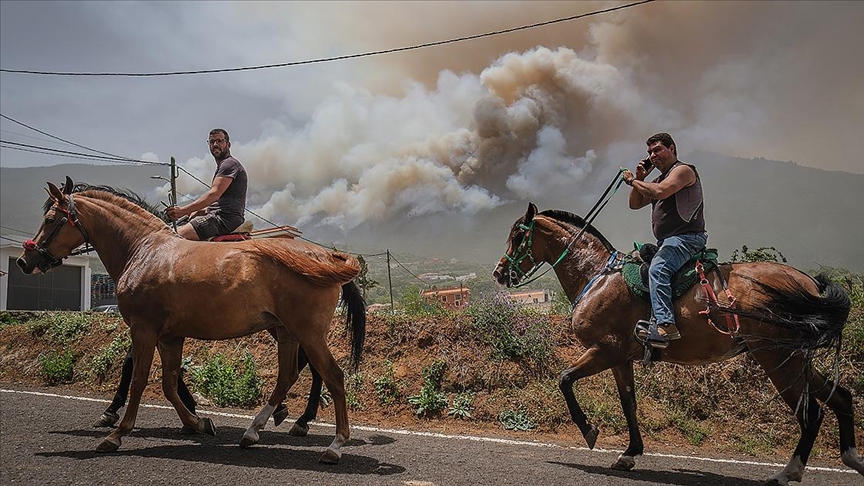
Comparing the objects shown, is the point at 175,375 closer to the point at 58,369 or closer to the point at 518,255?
the point at 518,255

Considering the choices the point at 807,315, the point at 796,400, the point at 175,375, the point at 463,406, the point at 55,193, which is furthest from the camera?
the point at 463,406

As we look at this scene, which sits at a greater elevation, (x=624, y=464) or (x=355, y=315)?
(x=355, y=315)

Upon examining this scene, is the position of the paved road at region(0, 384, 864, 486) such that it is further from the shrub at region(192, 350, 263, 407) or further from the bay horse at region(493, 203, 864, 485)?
the shrub at region(192, 350, 263, 407)

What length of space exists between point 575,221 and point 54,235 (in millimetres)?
6429

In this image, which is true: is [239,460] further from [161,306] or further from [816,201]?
[816,201]

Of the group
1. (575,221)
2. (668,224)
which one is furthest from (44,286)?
(668,224)

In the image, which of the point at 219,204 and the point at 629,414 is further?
the point at 219,204

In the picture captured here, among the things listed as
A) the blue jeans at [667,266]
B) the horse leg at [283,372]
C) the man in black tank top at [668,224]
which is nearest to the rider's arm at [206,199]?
the horse leg at [283,372]

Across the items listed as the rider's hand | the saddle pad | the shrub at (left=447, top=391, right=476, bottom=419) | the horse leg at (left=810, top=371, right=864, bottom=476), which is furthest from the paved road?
the rider's hand

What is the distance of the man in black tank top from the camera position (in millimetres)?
5859

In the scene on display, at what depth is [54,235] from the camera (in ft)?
22.9

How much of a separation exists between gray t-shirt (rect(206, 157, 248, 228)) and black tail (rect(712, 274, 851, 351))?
248 inches

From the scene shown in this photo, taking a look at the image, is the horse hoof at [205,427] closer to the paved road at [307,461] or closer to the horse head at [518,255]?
the paved road at [307,461]

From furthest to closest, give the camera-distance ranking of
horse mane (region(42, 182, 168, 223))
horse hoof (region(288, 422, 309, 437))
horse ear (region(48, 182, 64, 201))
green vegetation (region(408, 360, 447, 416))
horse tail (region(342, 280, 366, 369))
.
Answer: green vegetation (region(408, 360, 447, 416)), horse mane (region(42, 182, 168, 223)), horse tail (region(342, 280, 366, 369)), horse hoof (region(288, 422, 309, 437)), horse ear (region(48, 182, 64, 201))
